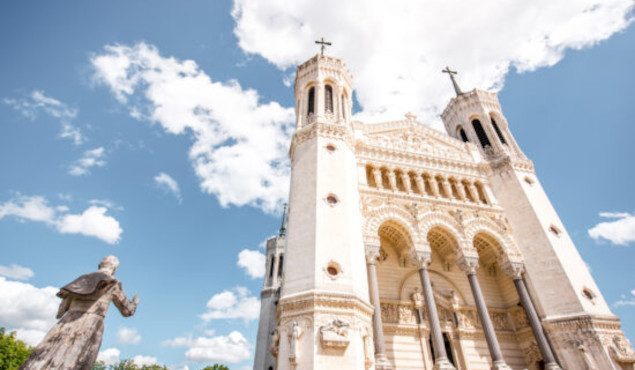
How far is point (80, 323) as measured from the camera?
14.3ft

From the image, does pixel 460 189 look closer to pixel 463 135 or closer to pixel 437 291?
pixel 437 291

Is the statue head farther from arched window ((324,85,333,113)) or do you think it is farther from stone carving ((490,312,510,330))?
stone carving ((490,312,510,330))

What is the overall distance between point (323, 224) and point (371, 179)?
19.3ft

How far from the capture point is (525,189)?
18469 millimetres

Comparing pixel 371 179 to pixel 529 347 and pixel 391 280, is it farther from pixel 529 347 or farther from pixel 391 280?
pixel 529 347

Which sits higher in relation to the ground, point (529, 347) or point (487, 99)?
point (487, 99)

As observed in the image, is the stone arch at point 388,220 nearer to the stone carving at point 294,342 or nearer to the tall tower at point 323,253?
the tall tower at point 323,253

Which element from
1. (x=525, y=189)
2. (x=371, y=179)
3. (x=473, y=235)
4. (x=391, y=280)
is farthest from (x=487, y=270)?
(x=371, y=179)

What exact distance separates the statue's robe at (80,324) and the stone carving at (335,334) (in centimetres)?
672

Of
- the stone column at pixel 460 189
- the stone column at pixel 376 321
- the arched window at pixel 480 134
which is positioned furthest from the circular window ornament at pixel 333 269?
the arched window at pixel 480 134

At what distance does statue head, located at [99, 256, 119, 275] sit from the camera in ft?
16.9

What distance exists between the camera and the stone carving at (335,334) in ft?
33.3

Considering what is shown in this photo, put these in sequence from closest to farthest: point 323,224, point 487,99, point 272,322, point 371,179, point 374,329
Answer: point 374,329, point 323,224, point 371,179, point 487,99, point 272,322

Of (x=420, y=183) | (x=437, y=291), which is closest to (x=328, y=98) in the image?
(x=420, y=183)
